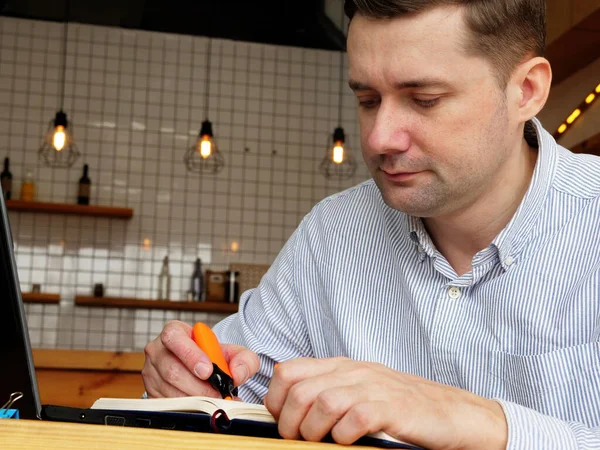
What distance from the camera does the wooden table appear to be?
562 mm

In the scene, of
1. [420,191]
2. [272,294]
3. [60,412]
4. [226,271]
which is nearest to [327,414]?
[60,412]

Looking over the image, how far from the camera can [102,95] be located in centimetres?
544

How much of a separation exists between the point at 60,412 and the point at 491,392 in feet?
1.97

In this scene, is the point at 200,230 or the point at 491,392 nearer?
the point at 491,392

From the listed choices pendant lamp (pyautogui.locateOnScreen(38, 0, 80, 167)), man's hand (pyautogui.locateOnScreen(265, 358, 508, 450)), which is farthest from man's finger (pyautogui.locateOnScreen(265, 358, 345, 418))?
pendant lamp (pyautogui.locateOnScreen(38, 0, 80, 167))

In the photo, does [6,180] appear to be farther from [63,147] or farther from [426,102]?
[426,102]

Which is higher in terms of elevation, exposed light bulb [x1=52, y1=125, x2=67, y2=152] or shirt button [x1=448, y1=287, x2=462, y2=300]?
exposed light bulb [x1=52, y1=125, x2=67, y2=152]

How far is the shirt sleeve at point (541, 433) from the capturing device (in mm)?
712

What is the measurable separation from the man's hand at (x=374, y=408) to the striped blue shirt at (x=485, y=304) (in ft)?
1.10

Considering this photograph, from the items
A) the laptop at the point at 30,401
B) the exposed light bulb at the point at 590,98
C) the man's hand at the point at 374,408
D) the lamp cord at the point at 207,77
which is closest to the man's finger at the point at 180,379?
the laptop at the point at 30,401

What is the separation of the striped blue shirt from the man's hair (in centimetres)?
14

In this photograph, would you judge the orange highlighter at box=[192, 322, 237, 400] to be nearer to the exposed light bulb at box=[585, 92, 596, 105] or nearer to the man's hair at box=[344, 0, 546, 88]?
the man's hair at box=[344, 0, 546, 88]

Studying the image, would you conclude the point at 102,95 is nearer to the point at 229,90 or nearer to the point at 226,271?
the point at 229,90

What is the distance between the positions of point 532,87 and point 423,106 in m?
0.22
